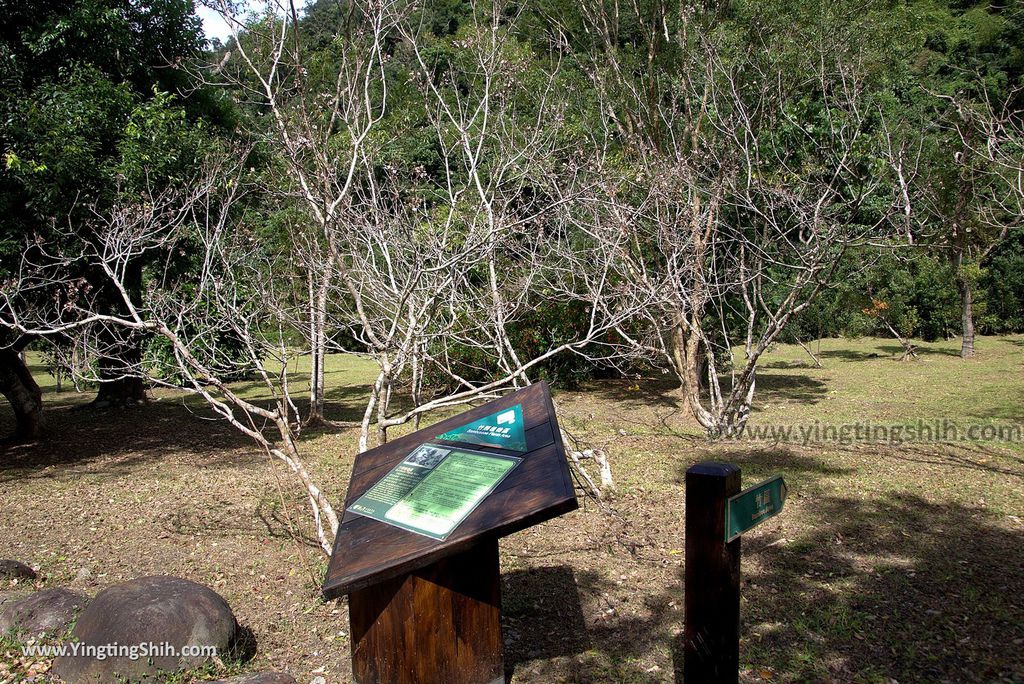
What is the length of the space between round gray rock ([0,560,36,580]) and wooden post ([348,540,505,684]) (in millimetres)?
2980

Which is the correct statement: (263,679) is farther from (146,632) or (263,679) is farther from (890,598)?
(890,598)

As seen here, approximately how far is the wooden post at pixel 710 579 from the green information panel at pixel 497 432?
1.00 meters

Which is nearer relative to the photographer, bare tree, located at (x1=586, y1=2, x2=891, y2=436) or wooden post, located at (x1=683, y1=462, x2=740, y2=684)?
wooden post, located at (x1=683, y1=462, x2=740, y2=684)

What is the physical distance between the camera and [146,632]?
354cm

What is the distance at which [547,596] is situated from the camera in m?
4.71

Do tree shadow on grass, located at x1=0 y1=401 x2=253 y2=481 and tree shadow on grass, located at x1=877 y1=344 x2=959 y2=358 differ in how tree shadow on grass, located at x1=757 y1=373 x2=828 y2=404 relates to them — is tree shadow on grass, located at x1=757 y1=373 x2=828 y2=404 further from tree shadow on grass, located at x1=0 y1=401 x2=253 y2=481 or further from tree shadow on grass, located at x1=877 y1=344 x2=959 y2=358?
tree shadow on grass, located at x1=0 y1=401 x2=253 y2=481


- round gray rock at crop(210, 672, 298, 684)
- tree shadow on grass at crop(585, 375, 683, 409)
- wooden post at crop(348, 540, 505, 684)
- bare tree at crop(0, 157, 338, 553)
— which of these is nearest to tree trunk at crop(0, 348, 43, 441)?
bare tree at crop(0, 157, 338, 553)

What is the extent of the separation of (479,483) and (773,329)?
218 inches

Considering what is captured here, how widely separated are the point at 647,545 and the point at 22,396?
8.51m

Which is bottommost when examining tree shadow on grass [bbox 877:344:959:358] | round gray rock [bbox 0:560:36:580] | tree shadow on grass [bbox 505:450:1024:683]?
tree shadow on grass [bbox 877:344:959:358]

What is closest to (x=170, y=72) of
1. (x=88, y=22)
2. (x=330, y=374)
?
(x=88, y=22)

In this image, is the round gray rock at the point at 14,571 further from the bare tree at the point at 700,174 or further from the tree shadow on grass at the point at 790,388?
the tree shadow on grass at the point at 790,388

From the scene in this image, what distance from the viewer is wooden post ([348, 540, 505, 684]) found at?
308 centimetres

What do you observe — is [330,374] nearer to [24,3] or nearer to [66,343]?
[66,343]
